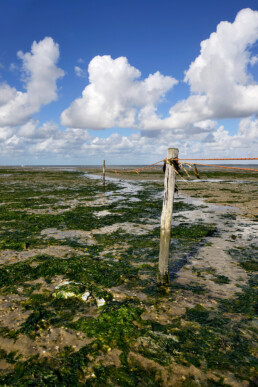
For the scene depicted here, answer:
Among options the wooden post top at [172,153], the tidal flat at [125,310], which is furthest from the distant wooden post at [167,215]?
the tidal flat at [125,310]

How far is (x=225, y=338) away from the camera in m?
4.83

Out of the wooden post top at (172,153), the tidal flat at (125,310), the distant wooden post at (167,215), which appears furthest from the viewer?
the distant wooden post at (167,215)

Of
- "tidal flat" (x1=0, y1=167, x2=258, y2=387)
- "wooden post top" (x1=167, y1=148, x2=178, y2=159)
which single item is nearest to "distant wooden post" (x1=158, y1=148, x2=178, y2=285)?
"wooden post top" (x1=167, y1=148, x2=178, y2=159)

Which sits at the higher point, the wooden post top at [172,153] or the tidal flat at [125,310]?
the wooden post top at [172,153]

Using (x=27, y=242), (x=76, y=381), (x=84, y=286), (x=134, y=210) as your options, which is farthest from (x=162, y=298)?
(x=134, y=210)

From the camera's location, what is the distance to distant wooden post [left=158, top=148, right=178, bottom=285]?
610cm

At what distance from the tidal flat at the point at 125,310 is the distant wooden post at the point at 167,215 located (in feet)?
1.59

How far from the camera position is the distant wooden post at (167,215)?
6102mm

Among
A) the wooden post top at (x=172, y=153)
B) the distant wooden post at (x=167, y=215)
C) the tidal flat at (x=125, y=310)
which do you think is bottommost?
the tidal flat at (x=125, y=310)

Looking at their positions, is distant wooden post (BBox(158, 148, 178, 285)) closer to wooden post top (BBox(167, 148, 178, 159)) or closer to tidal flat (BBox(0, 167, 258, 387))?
wooden post top (BBox(167, 148, 178, 159))

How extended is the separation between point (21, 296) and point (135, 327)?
10.7 ft

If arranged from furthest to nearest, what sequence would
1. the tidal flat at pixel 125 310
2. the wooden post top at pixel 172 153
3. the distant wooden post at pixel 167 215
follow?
the distant wooden post at pixel 167 215 < the wooden post top at pixel 172 153 < the tidal flat at pixel 125 310

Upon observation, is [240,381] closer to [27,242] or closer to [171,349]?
[171,349]

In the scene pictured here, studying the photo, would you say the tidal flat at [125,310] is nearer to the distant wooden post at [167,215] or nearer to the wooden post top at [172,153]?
the distant wooden post at [167,215]
